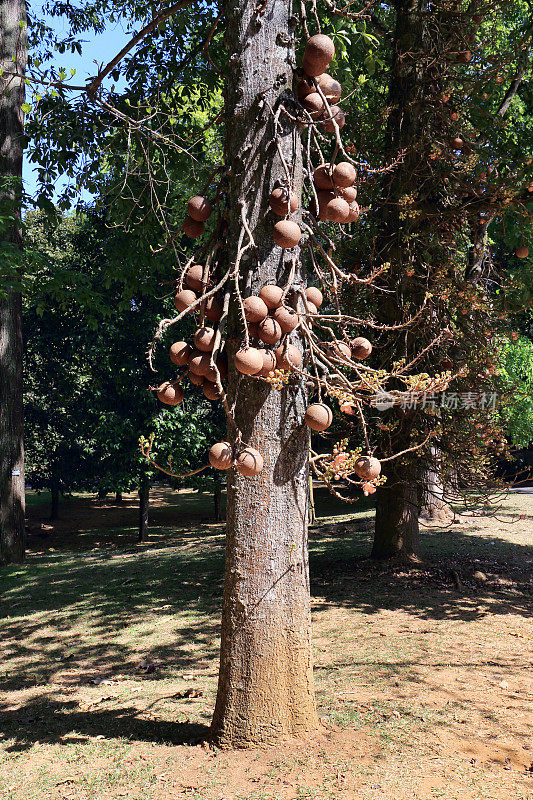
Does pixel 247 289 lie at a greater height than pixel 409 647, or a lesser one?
greater

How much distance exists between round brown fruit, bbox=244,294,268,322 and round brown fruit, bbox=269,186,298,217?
1.63 feet

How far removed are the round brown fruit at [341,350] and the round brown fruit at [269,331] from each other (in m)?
0.39

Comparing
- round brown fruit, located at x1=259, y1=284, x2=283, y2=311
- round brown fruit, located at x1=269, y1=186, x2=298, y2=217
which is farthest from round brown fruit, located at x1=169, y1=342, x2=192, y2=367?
round brown fruit, located at x1=269, y1=186, x2=298, y2=217

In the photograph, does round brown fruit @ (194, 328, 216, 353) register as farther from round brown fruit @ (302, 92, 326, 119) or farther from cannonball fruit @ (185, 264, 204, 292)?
round brown fruit @ (302, 92, 326, 119)

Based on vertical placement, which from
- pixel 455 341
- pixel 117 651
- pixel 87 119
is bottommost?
pixel 117 651

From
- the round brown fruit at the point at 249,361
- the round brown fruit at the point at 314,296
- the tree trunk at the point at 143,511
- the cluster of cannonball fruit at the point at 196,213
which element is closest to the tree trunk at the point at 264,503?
the round brown fruit at the point at 314,296

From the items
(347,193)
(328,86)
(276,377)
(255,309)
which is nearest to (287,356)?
(276,377)

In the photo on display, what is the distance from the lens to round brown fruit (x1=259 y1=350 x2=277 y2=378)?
9.53ft

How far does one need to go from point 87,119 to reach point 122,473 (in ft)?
24.1

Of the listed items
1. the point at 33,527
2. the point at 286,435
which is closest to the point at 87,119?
the point at 286,435

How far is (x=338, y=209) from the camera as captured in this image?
119 inches

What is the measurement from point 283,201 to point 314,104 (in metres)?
0.58

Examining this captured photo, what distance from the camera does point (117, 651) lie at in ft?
19.7

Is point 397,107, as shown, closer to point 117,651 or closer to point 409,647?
point 409,647
